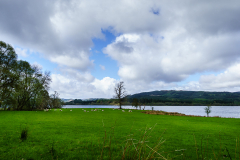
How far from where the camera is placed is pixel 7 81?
32500 millimetres

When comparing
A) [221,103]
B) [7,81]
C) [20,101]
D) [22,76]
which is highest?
[22,76]

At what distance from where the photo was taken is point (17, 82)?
35250 mm

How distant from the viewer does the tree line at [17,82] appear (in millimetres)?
32281

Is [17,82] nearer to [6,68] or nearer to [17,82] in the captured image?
[17,82]

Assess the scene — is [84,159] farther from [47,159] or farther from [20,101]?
[20,101]

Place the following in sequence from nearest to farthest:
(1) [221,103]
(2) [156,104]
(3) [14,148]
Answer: (3) [14,148] < (2) [156,104] < (1) [221,103]

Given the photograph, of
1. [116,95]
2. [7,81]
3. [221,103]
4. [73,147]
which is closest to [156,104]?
[221,103]

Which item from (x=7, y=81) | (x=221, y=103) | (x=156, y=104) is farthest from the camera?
(x=221, y=103)

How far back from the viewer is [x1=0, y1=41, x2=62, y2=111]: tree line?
3228cm

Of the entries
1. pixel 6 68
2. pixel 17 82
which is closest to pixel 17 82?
pixel 17 82

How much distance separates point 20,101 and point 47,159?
47.5 m

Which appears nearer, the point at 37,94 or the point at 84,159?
the point at 84,159

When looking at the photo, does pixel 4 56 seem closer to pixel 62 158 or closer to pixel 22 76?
pixel 22 76

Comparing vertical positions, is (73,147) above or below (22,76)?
below
